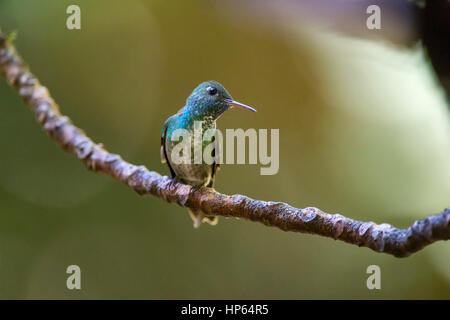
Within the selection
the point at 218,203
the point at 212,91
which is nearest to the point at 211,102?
the point at 212,91

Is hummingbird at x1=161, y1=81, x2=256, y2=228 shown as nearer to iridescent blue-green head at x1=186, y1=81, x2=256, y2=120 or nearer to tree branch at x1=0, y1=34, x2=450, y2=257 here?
iridescent blue-green head at x1=186, y1=81, x2=256, y2=120

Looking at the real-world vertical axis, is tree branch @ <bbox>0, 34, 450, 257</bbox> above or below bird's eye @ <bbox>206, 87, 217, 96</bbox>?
below

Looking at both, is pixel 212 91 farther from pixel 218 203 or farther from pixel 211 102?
pixel 218 203

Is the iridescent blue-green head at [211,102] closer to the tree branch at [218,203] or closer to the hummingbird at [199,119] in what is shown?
the hummingbird at [199,119]

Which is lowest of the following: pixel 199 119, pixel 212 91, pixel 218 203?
pixel 218 203

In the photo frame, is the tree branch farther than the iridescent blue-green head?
No

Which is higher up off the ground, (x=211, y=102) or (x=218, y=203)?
(x=211, y=102)

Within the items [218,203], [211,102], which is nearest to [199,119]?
[211,102]

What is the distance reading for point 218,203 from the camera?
2174 millimetres

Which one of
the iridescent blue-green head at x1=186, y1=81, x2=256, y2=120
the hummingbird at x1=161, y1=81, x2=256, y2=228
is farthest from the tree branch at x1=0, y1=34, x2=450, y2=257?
the iridescent blue-green head at x1=186, y1=81, x2=256, y2=120

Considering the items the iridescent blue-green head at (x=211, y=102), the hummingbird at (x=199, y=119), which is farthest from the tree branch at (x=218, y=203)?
the iridescent blue-green head at (x=211, y=102)

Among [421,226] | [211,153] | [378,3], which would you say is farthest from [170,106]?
[421,226]

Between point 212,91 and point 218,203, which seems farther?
point 212,91

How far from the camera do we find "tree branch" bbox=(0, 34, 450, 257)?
4.66 feet
